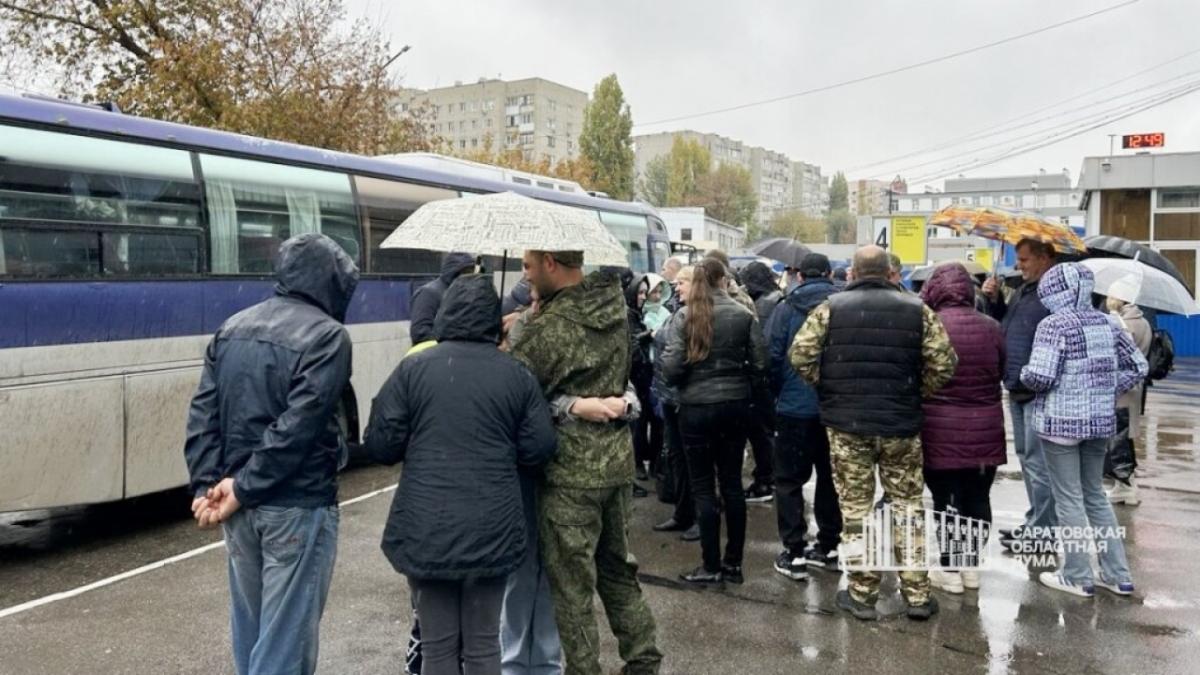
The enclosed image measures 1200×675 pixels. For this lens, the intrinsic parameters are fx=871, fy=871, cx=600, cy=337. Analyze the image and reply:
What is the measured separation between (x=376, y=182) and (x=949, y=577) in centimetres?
666

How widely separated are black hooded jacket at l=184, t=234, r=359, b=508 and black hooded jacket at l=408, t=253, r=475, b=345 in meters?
2.01

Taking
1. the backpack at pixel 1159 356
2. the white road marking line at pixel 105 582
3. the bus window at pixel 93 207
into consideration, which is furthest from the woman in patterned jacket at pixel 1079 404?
the bus window at pixel 93 207

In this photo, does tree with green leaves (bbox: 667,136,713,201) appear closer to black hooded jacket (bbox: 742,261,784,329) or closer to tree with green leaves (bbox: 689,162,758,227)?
tree with green leaves (bbox: 689,162,758,227)

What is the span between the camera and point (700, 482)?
5.24 meters

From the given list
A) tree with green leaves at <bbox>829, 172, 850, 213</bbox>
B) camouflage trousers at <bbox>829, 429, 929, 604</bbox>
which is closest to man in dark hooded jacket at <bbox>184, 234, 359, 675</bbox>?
camouflage trousers at <bbox>829, 429, 929, 604</bbox>

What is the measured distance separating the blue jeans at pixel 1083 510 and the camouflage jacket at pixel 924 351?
3.15 ft

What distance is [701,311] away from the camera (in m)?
5.25

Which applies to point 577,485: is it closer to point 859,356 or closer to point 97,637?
point 859,356

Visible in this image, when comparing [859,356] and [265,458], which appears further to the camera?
[859,356]

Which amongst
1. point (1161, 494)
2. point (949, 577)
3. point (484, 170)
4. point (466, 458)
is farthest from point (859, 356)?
point (484, 170)

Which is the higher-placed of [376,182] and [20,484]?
[376,182]

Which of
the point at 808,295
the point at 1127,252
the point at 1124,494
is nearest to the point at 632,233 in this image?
the point at 1127,252

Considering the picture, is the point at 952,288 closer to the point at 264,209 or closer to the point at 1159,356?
the point at 1159,356

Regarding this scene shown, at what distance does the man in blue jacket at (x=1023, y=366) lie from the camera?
18.5ft
